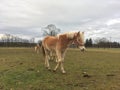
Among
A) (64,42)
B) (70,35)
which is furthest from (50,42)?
(70,35)

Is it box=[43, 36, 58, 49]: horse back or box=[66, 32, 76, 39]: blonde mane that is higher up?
box=[66, 32, 76, 39]: blonde mane

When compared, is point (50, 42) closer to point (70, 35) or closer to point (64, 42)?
point (64, 42)

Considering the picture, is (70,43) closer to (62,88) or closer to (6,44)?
(62,88)

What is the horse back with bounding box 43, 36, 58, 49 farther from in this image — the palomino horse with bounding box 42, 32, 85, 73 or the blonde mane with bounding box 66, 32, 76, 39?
the blonde mane with bounding box 66, 32, 76, 39

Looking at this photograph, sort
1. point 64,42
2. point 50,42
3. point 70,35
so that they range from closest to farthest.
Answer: point 70,35, point 64,42, point 50,42

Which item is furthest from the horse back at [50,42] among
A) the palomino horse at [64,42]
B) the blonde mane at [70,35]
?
the blonde mane at [70,35]

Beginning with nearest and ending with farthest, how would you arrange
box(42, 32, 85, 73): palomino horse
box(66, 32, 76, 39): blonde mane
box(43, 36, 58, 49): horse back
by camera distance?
box(42, 32, 85, 73): palomino horse → box(66, 32, 76, 39): blonde mane → box(43, 36, 58, 49): horse back

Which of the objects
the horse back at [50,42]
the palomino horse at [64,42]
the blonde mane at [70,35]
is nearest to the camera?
the palomino horse at [64,42]

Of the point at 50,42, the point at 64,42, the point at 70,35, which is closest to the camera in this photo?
the point at 70,35

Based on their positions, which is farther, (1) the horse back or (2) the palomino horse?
(1) the horse back

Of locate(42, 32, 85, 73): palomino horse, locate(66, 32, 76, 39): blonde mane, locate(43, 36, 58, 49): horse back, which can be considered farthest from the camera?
locate(43, 36, 58, 49): horse back

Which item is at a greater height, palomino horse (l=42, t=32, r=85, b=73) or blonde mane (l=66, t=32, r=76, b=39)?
blonde mane (l=66, t=32, r=76, b=39)

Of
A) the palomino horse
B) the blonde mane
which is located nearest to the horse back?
the palomino horse

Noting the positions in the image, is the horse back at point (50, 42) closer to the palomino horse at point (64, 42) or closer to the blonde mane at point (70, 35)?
the palomino horse at point (64, 42)
